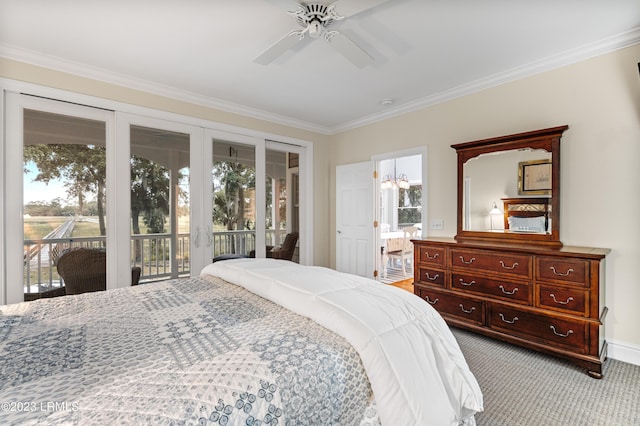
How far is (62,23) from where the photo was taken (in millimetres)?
2293

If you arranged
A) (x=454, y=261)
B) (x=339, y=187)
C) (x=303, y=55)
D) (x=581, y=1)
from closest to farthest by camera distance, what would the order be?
(x=581, y=1) → (x=303, y=55) → (x=454, y=261) → (x=339, y=187)

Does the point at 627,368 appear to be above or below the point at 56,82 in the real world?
below

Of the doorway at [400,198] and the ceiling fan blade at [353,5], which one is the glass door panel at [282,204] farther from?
the ceiling fan blade at [353,5]

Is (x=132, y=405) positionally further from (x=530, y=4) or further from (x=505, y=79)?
(x=505, y=79)

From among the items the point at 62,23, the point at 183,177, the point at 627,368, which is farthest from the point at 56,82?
the point at 627,368

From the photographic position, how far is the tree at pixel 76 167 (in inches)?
114

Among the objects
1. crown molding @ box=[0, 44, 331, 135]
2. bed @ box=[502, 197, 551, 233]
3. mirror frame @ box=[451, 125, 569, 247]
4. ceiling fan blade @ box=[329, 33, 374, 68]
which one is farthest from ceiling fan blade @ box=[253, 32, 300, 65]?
bed @ box=[502, 197, 551, 233]

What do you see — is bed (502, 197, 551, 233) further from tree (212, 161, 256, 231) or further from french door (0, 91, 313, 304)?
tree (212, 161, 256, 231)

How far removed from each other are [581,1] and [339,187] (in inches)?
134

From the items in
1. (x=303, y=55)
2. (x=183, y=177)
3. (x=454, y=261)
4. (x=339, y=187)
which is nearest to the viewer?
(x=303, y=55)

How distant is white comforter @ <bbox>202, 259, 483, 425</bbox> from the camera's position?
110 centimetres

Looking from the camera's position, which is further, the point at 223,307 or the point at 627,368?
the point at 627,368

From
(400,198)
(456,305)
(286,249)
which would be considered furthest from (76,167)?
(400,198)

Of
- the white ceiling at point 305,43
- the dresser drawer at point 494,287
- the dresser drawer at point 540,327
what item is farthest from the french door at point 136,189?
the dresser drawer at point 540,327
